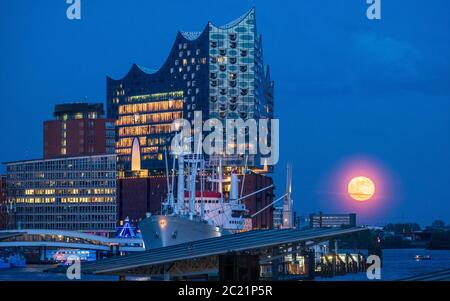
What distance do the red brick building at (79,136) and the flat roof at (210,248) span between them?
143 m

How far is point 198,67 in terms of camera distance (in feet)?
530

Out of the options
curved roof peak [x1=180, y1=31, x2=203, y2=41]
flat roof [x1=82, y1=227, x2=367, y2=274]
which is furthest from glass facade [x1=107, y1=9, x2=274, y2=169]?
flat roof [x1=82, y1=227, x2=367, y2=274]

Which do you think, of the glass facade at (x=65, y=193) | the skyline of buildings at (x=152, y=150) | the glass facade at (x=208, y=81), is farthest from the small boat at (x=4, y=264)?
the glass facade at (x=208, y=81)

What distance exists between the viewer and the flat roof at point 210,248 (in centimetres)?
2928

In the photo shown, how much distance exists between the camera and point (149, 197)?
483ft

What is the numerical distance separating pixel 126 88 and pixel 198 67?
60.7ft

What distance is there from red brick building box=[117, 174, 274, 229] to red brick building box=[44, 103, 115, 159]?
23.8 metres

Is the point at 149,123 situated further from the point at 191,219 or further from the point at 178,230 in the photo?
the point at 178,230

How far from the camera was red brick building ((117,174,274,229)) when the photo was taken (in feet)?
472

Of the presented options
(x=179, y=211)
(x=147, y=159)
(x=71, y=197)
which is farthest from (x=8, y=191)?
(x=179, y=211)

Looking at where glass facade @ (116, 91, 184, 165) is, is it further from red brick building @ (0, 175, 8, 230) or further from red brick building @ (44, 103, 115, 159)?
red brick building @ (0, 175, 8, 230)

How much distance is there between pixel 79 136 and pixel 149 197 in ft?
110
